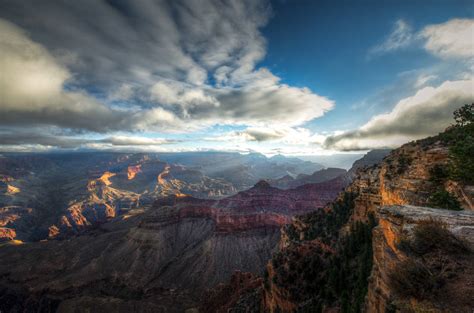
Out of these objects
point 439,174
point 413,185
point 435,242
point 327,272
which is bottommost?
point 327,272

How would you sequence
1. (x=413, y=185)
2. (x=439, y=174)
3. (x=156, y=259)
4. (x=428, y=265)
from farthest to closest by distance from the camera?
(x=156, y=259) → (x=413, y=185) → (x=439, y=174) → (x=428, y=265)

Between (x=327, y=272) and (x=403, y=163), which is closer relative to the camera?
(x=327, y=272)

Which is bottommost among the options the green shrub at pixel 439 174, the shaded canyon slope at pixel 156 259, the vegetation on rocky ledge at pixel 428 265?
the shaded canyon slope at pixel 156 259

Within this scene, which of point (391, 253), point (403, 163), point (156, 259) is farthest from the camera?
point (156, 259)

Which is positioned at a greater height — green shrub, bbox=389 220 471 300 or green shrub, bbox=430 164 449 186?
green shrub, bbox=430 164 449 186

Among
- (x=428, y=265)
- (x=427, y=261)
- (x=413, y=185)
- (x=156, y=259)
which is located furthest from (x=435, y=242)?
(x=156, y=259)

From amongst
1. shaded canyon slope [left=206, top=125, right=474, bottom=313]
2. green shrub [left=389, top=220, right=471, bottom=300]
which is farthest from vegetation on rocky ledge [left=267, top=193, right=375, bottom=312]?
green shrub [left=389, top=220, right=471, bottom=300]

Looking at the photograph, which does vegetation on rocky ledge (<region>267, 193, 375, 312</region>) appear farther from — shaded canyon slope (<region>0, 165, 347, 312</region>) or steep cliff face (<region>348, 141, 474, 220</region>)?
shaded canyon slope (<region>0, 165, 347, 312</region>)

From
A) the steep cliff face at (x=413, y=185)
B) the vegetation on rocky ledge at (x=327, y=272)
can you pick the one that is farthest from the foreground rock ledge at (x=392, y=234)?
the steep cliff face at (x=413, y=185)

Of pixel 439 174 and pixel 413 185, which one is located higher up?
pixel 439 174

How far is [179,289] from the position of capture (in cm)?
7688

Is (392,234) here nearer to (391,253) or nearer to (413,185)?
(391,253)

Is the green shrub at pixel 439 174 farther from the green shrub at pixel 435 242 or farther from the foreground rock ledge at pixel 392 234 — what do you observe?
the green shrub at pixel 435 242

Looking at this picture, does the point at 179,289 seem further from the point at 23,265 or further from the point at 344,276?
the point at 23,265
